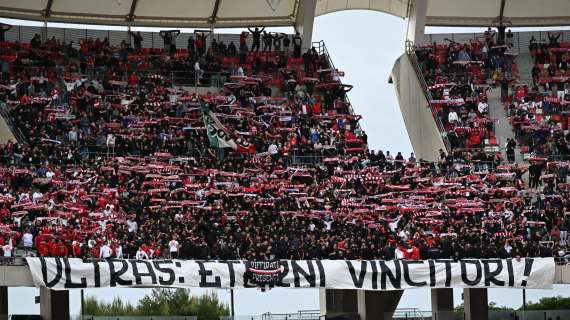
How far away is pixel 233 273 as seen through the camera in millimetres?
34531

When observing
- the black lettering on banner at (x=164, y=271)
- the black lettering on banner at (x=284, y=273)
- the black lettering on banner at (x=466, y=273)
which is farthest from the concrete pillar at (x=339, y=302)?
the black lettering on banner at (x=164, y=271)

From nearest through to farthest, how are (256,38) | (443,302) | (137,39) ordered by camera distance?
(443,302) < (137,39) < (256,38)

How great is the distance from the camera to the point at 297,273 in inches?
1374

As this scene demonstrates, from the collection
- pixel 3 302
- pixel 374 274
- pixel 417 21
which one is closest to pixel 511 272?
pixel 374 274

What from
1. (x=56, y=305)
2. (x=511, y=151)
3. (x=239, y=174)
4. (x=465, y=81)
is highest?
(x=465, y=81)

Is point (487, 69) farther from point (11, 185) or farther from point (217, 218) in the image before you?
point (11, 185)

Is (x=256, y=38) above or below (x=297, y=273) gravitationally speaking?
above

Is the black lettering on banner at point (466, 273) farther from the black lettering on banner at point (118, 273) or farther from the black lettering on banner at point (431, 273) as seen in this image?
→ the black lettering on banner at point (118, 273)

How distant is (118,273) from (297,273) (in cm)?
478

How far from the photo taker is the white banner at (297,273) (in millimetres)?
33375

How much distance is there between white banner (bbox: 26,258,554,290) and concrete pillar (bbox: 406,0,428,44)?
16154 millimetres

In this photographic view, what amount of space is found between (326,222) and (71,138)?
937 cm

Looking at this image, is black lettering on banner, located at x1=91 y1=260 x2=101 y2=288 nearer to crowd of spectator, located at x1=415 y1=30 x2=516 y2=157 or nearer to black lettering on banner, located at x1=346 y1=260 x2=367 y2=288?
black lettering on banner, located at x1=346 y1=260 x2=367 y2=288

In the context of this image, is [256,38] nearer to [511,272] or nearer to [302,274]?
[302,274]
